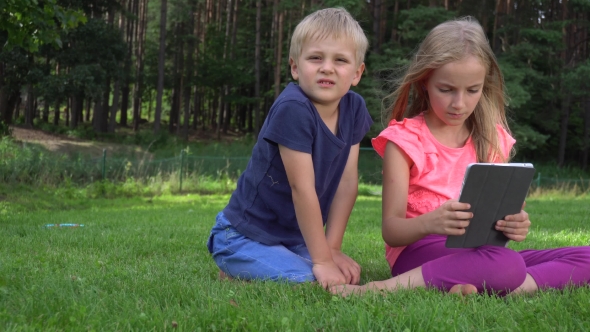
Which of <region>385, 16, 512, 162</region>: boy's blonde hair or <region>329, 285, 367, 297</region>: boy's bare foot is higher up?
<region>385, 16, 512, 162</region>: boy's blonde hair

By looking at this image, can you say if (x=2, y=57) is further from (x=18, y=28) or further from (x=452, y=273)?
(x=452, y=273)

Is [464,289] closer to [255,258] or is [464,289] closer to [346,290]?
[346,290]

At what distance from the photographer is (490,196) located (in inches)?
112

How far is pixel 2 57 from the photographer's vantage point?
28.7 metres

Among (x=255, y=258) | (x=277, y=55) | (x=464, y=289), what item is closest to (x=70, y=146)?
(x=277, y=55)

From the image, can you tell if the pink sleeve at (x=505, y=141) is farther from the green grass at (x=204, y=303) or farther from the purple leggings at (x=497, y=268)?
the green grass at (x=204, y=303)

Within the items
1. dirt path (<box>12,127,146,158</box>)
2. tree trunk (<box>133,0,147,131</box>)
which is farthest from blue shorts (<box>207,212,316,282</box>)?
tree trunk (<box>133,0,147,131</box>)

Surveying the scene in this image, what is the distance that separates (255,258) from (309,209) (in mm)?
462

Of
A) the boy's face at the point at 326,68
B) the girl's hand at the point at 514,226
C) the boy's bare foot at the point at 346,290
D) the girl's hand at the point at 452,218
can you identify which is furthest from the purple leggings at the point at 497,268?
the boy's face at the point at 326,68

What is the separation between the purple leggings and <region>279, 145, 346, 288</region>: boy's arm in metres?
0.48

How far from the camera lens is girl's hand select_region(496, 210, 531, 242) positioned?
9.66 feet

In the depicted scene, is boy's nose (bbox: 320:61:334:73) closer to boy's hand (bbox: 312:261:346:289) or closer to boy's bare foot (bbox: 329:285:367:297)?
boy's hand (bbox: 312:261:346:289)

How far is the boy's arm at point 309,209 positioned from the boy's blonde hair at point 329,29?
1.91 ft

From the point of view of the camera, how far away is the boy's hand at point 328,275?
Result: 3121 millimetres
